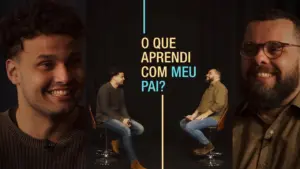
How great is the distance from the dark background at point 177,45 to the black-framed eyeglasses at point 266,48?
0.07 meters

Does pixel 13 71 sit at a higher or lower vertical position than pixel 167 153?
higher

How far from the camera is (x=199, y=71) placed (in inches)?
111

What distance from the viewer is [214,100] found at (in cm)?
280

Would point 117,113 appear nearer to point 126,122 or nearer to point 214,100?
point 126,122

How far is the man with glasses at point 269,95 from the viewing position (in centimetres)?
280

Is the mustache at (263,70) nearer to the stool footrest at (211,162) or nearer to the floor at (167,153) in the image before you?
the floor at (167,153)

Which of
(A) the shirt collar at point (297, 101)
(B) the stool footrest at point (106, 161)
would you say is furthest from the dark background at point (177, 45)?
(A) the shirt collar at point (297, 101)

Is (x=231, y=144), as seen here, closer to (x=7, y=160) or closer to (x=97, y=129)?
(x=97, y=129)

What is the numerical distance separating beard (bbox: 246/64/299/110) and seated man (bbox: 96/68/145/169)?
2.78ft

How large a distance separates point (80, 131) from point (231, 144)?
1088 millimetres

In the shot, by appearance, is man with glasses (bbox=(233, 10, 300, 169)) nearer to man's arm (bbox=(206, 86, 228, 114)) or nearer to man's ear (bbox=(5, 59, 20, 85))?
man's arm (bbox=(206, 86, 228, 114))

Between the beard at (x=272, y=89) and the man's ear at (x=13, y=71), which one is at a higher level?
the man's ear at (x=13, y=71)

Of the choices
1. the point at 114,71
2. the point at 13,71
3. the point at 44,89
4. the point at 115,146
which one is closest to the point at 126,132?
Answer: the point at 115,146

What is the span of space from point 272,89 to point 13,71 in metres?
1.86
